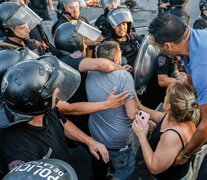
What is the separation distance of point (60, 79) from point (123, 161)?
117 centimetres

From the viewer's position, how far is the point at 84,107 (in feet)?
8.79

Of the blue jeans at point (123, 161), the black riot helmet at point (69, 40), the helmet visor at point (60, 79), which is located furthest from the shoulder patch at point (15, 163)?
the black riot helmet at point (69, 40)

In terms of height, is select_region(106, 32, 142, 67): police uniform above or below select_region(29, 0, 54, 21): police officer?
above

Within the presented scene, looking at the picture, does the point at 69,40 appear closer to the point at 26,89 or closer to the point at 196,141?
the point at 26,89

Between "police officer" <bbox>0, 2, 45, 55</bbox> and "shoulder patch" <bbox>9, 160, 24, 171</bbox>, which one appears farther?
"police officer" <bbox>0, 2, 45, 55</bbox>

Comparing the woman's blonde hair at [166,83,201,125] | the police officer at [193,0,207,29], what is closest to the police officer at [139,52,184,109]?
the woman's blonde hair at [166,83,201,125]

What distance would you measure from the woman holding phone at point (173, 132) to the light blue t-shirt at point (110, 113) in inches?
16.3

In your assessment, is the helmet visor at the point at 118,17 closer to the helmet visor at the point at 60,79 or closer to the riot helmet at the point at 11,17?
the riot helmet at the point at 11,17

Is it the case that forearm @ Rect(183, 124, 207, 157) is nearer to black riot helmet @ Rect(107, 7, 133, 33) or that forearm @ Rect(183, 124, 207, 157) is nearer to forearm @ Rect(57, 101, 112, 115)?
forearm @ Rect(57, 101, 112, 115)

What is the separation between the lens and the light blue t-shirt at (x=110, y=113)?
2.60 meters

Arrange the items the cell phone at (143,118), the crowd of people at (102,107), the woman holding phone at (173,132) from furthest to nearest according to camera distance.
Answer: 1. the cell phone at (143,118)
2. the woman holding phone at (173,132)
3. the crowd of people at (102,107)

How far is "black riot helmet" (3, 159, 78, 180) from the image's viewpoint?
151 cm

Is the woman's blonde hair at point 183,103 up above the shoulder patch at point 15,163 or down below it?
below

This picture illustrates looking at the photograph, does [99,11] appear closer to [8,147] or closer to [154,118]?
[154,118]
